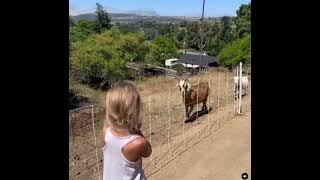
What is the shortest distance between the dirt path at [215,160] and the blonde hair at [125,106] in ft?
9.17

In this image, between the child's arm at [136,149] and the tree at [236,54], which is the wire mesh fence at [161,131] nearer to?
the child's arm at [136,149]

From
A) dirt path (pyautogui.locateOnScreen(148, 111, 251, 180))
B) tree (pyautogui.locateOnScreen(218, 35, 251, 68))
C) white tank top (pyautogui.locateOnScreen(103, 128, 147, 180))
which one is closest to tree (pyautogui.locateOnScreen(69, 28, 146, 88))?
tree (pyautogui.locateOnScreen(218, 35, 251, 68))

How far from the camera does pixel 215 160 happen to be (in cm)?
469

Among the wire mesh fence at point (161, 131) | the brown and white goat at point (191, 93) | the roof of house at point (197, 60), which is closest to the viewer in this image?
the wire mesh fence at point (161, 131)

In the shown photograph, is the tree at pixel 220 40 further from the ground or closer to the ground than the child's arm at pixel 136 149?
further from the ground

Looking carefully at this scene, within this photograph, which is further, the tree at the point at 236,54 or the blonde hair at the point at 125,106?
the tree at the point at 236,54

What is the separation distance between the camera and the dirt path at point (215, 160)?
14.0ft

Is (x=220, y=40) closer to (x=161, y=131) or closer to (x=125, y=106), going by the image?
(x=161, y=131)

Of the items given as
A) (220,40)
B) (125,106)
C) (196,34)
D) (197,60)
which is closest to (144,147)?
(125,106)

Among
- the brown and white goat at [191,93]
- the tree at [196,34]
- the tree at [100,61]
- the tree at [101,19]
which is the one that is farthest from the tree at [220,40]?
the brown and white goat at [191,93]

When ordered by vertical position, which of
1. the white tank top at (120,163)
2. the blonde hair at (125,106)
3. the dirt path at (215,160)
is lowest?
the dirt path at (215,160)
